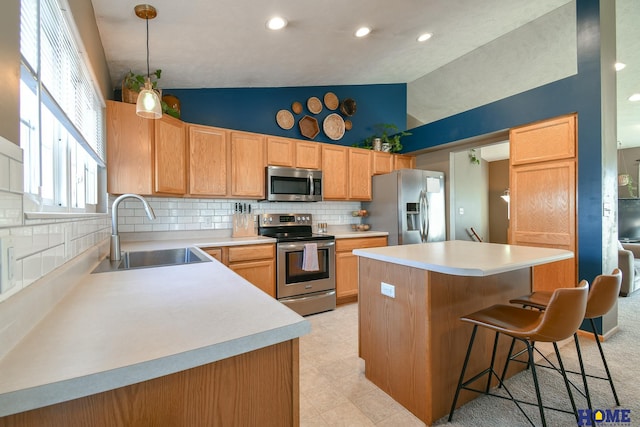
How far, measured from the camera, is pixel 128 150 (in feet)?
8.62

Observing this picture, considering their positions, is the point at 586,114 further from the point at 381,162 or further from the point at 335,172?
the point at 335,172

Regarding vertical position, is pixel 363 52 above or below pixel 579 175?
above

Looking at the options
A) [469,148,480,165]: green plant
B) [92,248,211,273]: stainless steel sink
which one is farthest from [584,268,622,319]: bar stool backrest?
[469,148,480,165]: green plant

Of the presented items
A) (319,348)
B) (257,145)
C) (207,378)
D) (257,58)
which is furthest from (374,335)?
(257,58)

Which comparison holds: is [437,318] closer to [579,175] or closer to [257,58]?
[579,175]

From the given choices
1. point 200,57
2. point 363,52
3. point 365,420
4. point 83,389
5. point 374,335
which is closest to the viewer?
point 83,389

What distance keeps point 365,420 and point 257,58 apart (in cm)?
316

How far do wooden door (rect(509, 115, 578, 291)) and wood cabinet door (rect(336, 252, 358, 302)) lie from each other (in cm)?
188

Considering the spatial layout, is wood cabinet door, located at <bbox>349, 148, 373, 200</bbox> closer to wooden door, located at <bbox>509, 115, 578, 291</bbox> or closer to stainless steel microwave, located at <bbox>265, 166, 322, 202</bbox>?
stainless steel microwave, located at <bbox>265, 166, 322, 202</bbox>

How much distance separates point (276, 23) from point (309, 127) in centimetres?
183

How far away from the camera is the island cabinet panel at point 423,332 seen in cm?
166

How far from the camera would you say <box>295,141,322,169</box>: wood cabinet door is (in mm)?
3789

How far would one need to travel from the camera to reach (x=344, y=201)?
14.5ft

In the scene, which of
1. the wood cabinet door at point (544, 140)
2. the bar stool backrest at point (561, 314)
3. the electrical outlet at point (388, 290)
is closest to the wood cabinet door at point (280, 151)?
the electrical outlet at point (388, 290)
